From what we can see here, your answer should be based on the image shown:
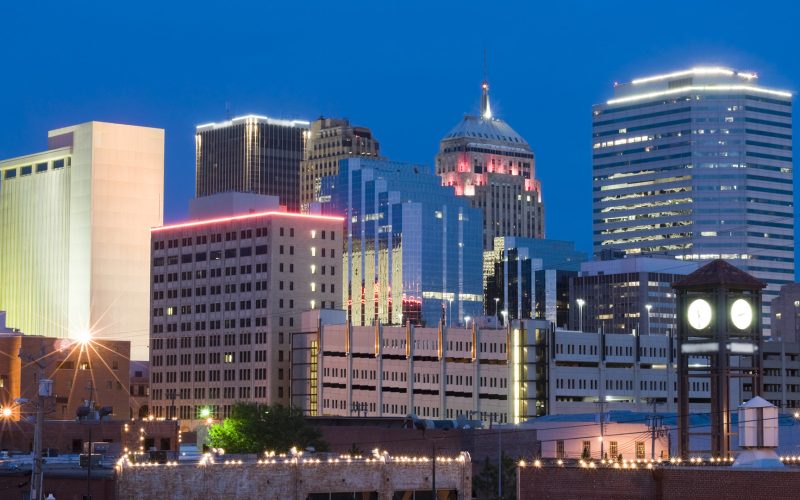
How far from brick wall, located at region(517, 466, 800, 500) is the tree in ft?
235

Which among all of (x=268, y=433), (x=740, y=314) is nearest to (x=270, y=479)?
(x=740, y=314)

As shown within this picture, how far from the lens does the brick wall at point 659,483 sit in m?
77.1

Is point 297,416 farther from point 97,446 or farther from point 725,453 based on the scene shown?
point 725,453

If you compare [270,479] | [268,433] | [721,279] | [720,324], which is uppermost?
[721,279]

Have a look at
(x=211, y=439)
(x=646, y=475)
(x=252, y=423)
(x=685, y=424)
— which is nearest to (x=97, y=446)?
(x=252, y=423)

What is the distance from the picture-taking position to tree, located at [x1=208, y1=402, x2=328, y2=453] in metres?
159

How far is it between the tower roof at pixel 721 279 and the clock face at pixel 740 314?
1073 mm

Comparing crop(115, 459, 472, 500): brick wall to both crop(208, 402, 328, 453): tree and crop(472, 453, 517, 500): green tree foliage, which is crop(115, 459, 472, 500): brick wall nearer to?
crop(472, 453, 517, 500): green tree foliage

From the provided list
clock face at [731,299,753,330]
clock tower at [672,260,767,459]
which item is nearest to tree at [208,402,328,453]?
clock tower at [672,260,767,459]

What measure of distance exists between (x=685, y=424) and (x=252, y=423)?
63897 millimetres

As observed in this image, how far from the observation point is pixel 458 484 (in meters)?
105

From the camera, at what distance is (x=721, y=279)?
10950cm

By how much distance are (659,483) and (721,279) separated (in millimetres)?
31689

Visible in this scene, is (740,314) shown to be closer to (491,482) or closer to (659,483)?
(491,482)
